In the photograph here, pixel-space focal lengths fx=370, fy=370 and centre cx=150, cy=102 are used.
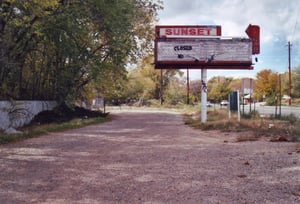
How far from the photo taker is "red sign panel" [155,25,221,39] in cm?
2144

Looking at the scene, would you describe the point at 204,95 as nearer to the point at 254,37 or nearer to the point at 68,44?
the point at 254,37

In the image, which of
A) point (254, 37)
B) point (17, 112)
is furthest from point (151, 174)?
point (254, 37)

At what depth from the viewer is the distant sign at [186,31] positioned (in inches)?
844

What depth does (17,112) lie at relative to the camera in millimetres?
17219

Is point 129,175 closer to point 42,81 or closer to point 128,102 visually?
point 42,81

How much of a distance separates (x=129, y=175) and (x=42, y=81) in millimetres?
17518

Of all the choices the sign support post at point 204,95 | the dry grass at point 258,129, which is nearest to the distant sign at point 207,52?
the sign support post at point 204,95

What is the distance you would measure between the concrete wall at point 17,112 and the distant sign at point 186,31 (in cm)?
812

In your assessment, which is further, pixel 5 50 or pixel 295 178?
pixel 5 50

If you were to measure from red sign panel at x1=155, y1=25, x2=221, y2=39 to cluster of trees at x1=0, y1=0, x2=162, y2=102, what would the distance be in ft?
6.01

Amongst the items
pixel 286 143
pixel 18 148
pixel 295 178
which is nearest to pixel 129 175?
pixel 295 178

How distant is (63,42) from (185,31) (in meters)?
7.41

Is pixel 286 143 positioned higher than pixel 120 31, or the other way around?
pixel 120 31

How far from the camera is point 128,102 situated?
6994 cm
